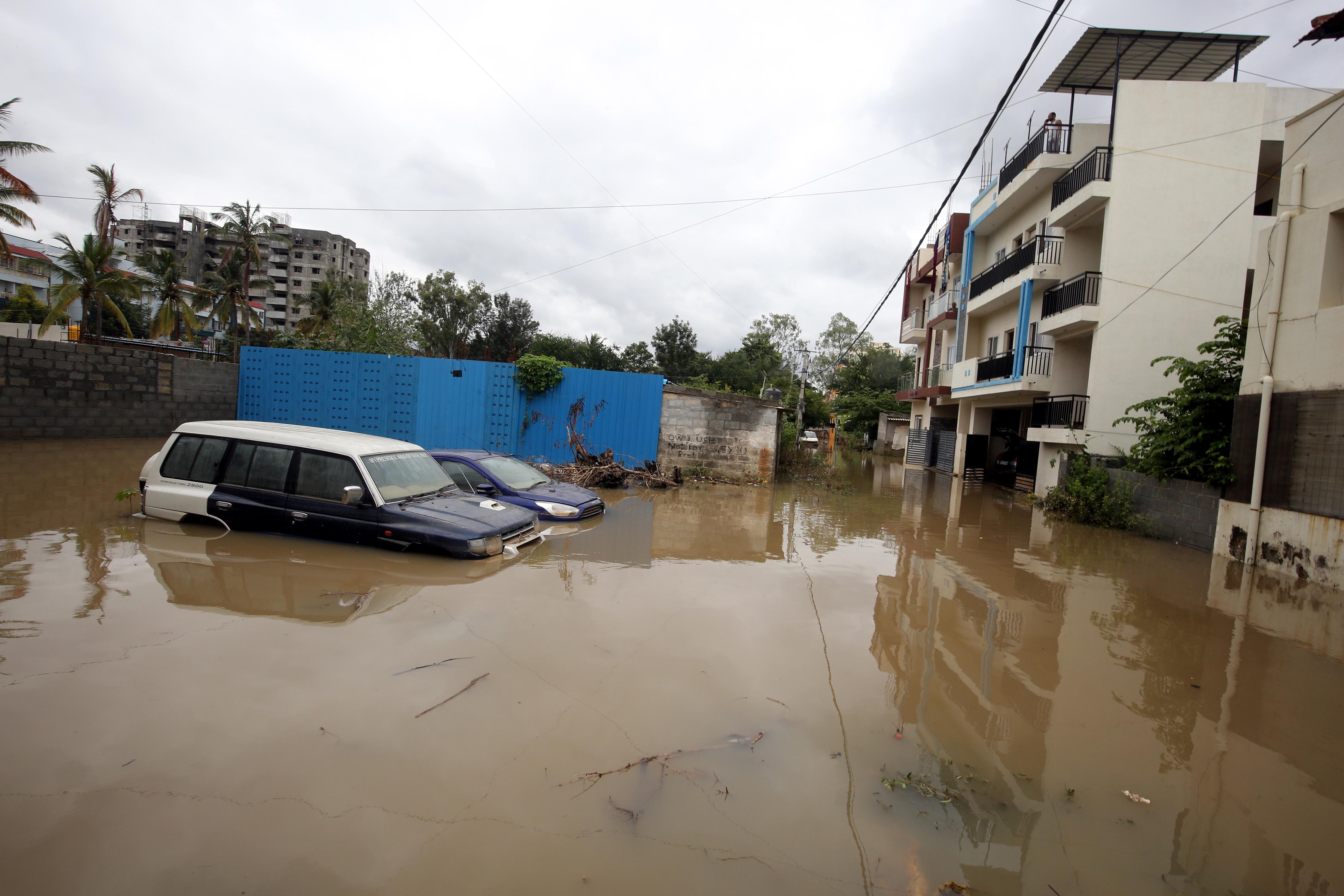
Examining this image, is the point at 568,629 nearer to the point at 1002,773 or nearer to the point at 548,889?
the point at 548,889

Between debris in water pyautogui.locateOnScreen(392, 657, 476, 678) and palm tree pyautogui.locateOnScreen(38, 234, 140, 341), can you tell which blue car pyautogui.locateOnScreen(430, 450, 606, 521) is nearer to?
debris in water pyautogui.locateOnScreen(392, 657, 476, 678)

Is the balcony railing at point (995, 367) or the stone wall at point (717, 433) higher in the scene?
the balcony railing at point (995, 367)

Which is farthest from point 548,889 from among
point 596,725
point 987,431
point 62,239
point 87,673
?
point 62,239

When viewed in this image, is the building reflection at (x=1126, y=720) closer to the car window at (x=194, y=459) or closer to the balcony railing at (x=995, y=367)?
the car window at (x=194, y=459)

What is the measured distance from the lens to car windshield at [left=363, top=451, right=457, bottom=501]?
7.29 metres

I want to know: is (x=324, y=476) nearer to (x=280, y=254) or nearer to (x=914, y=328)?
(x=914, y=328)

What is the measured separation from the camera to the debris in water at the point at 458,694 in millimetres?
3795

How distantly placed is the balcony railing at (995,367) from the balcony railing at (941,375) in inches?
140

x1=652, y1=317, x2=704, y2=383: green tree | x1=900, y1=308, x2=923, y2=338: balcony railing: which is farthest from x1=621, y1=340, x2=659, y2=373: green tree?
x1=900, y1=308, x2=923, y2=338: balcony railing

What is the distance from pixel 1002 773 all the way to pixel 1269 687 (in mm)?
3251

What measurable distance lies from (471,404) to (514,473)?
23.3ft

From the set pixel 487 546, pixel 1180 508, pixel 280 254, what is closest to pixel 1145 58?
pixel 1180 508

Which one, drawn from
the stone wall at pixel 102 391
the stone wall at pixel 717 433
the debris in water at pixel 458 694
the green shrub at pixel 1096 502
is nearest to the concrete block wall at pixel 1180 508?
the green shrub at pixel 1096 502

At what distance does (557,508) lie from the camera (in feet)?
32.0
